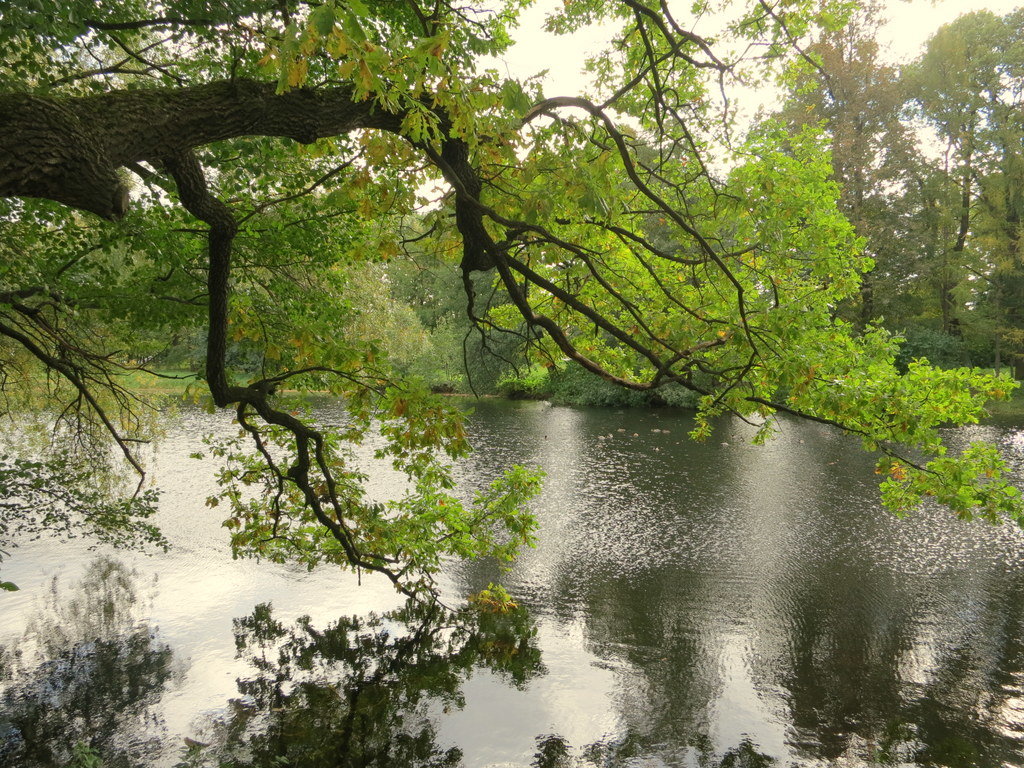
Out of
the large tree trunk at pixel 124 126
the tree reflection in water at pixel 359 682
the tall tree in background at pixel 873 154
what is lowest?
the tree reflection in water at pixel 359 682

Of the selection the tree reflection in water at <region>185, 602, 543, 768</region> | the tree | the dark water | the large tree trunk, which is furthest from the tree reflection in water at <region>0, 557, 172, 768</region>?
the large tree trunk

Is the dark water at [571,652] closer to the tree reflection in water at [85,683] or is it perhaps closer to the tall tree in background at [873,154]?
the tree reflection in water at [85,683]

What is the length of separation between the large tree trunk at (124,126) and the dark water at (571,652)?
5.44 metres

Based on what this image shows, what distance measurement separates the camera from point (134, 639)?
830 centimetres

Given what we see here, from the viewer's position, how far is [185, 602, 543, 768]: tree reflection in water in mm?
6180

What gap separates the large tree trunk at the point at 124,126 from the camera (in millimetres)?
2129

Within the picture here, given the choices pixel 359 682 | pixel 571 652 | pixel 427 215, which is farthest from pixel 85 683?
pixel 427 215

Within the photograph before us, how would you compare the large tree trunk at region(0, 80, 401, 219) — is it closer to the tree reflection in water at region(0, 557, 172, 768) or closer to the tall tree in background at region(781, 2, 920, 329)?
the tree reflection in water at region(0, 557, 172, 768)

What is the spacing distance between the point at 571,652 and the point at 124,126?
755cm

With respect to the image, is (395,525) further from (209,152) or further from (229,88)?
(229,88)

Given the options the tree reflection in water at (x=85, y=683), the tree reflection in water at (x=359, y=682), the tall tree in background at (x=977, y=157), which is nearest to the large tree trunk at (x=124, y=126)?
the tree reflection in water at (x=359, y=682)

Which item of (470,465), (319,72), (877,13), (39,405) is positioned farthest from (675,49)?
(877,13)

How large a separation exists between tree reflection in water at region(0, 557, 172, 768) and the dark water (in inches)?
1.1

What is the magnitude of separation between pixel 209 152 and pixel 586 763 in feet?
20.7
